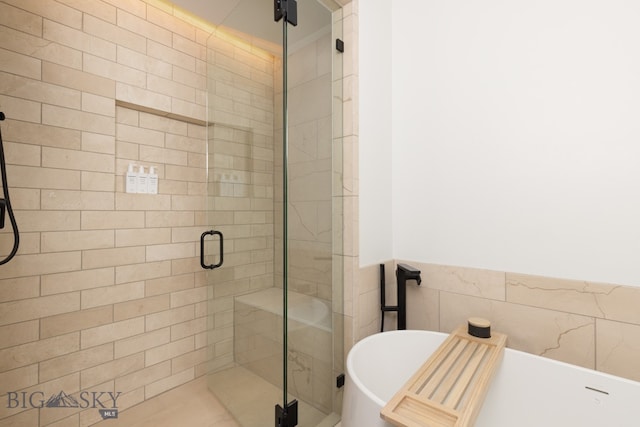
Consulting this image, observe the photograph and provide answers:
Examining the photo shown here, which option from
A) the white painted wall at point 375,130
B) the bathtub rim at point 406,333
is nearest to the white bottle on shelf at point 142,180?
the white painted wall at point 375,130

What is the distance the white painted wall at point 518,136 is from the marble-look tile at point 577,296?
45mm

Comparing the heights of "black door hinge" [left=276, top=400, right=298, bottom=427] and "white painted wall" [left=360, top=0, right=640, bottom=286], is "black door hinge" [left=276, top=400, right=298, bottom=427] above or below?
below

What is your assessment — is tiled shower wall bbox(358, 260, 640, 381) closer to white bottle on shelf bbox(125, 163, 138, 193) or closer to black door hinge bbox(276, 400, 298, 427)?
black door hinge bbox(276, 400, 298, 427)

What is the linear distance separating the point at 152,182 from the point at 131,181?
129mm

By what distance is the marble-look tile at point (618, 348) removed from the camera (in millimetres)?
1144

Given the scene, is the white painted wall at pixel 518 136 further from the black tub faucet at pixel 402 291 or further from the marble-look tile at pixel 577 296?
the black tub faucet at pixel 402 291

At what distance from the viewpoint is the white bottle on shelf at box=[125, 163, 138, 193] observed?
1889mm

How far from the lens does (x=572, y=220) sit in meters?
1.27

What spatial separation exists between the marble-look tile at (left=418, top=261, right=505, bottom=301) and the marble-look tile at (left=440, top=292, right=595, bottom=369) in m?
0.04

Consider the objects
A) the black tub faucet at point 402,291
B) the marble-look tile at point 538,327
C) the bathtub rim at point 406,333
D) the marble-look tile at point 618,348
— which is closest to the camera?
the bathtub rim at point 406,333

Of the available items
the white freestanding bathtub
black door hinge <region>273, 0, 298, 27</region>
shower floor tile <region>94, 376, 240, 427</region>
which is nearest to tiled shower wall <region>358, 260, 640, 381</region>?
the white freestanding bathtub

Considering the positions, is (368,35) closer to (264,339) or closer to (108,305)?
(264,339)

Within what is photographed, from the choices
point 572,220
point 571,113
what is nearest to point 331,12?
point 571,113

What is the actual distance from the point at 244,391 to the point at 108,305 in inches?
41.1
